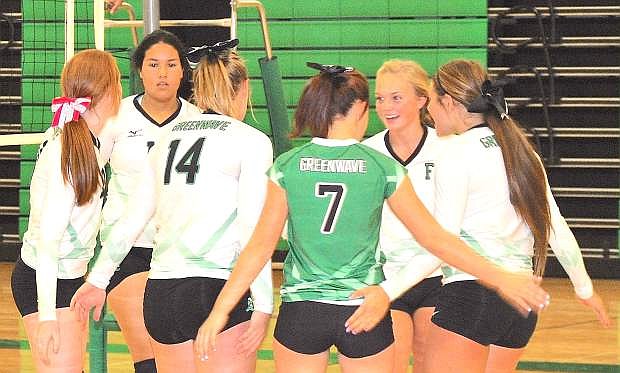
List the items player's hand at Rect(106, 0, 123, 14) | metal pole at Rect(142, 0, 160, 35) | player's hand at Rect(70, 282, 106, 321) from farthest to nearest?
player's hand at Rect(106, 0, 123, 14) → metal pole at Rect(142, 0, 160, 35) → player's hand at Rect(70, 282, 106, 321)

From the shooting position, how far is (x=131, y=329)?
5.03m

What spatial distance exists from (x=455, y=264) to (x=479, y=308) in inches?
15.2

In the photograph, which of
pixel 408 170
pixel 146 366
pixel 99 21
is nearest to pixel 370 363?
pixel 408 170

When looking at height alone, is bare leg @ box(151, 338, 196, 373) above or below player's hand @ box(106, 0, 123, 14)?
below

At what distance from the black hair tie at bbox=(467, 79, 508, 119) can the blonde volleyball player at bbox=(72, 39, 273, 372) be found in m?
0.68

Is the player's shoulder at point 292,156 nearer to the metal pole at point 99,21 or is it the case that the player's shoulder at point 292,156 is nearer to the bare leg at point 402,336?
the bare leg at point 402,336

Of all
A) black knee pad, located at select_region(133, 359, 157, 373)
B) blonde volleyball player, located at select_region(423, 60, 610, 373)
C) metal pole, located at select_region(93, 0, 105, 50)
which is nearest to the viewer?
blonde volleyball player, located at select_region(423, 60, 610, 373)

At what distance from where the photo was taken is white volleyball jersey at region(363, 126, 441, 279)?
4.54 metres

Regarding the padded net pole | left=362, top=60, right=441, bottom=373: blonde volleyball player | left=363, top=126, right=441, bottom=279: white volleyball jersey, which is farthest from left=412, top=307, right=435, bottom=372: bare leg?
the padded net pole

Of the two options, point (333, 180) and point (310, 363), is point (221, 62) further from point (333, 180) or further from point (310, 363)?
point (310, 363)

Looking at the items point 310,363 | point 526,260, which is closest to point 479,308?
point 526,260

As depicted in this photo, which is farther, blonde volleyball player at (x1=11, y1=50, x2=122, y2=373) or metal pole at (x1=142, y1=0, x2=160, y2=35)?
metal pole at (x1=142, y1=0, x2=160, y2=35)

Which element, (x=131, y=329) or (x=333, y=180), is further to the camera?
(x=131, y=329)

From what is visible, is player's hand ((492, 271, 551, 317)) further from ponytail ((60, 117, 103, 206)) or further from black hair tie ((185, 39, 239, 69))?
ponytail ((60, 117, 103, 206))
